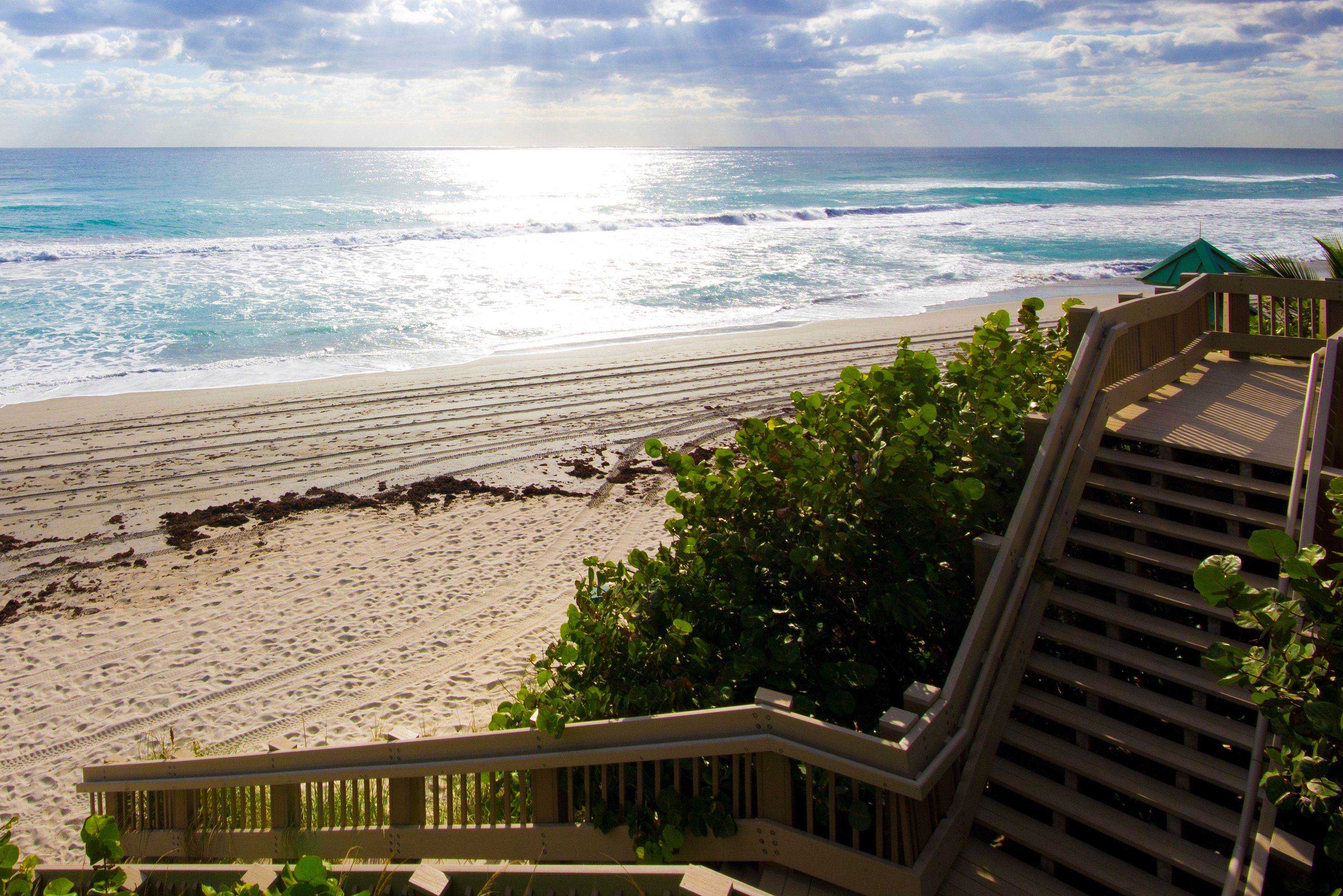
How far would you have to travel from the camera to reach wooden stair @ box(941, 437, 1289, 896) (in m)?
3.82

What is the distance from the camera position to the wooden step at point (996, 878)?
3707 millimetres

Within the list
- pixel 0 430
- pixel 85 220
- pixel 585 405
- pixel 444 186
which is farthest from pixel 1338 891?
pixel 444 186

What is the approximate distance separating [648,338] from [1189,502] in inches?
695

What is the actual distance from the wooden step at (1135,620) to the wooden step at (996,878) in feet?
4.40

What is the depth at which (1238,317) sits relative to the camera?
25.2ft

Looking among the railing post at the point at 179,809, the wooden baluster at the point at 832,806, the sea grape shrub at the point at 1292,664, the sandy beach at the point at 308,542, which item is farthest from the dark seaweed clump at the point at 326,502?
the sea grape shrub at the point at 1292,664

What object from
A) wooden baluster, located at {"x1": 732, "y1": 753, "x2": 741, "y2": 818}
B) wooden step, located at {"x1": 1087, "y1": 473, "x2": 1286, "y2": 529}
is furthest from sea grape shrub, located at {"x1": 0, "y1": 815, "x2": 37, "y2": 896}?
wooden step, located at {"x1": 1087, "y1": 473, "x2": 1286, "y2": 529}

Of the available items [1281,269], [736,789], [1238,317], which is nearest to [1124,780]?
[736,789]

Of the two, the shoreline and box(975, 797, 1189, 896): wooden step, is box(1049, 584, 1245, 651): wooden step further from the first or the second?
the shoreline

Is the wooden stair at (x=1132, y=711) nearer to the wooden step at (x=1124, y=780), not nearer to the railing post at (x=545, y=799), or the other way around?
the wooden step at (x=1124, y=780)

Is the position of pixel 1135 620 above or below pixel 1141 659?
above

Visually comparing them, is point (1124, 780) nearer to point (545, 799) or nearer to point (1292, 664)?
point (1292, 664)

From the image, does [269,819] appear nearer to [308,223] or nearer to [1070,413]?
[1070,413]

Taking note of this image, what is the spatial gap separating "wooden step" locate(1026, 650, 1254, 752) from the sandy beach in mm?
4333
